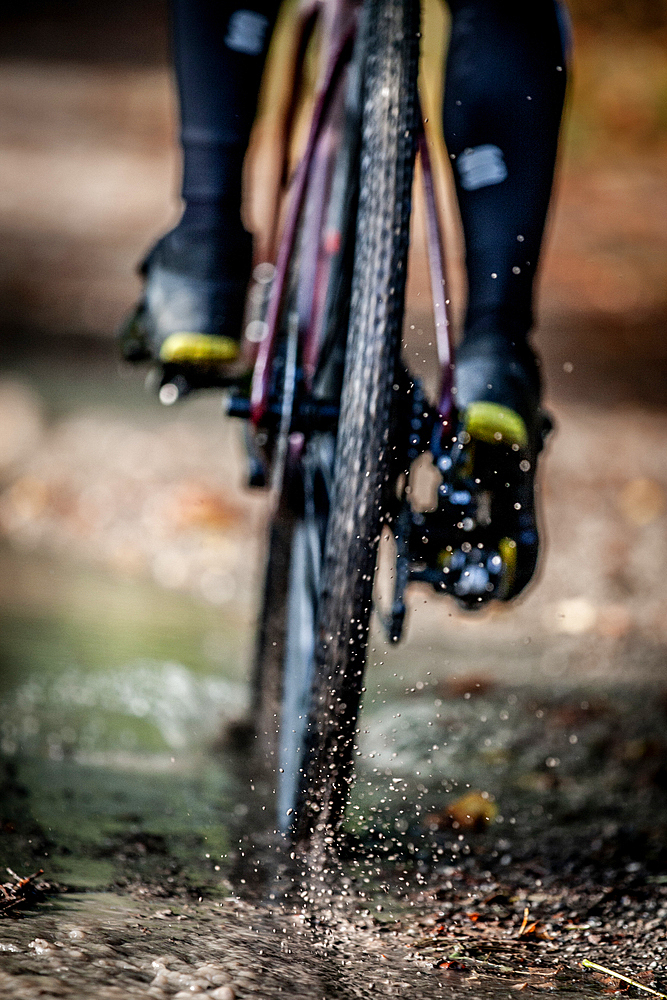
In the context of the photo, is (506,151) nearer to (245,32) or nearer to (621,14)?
(245,32)

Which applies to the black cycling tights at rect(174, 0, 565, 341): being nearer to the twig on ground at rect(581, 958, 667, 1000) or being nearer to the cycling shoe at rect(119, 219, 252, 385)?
the cycling shoe at rect(119, 219, 252, 385)

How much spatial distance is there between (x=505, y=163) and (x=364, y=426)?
528mm

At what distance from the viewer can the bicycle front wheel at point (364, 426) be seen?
1.34 metres

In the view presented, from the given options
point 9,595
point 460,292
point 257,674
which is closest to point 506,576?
point 257,674


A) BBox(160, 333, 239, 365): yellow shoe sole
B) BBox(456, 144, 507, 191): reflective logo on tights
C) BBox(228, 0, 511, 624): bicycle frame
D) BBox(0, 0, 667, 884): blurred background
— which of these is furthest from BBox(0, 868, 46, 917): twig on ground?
BBox(456, 144, 507, 191): reflective logo on tights

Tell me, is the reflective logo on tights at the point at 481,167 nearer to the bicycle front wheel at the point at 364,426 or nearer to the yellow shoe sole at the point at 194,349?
the bicycle front wheel at the point at 364,426

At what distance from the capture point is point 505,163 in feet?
4.98

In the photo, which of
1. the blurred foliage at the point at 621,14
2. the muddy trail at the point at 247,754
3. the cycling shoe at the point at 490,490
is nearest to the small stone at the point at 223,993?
the muddy trail at the point at 247,754

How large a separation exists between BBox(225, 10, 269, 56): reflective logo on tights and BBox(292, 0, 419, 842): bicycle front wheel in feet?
1.31

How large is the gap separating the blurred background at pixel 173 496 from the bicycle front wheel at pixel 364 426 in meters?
0.09

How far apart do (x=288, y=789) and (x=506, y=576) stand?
0.50m

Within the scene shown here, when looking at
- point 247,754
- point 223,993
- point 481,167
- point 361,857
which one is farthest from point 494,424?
point 247,754

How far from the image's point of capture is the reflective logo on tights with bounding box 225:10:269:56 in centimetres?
172

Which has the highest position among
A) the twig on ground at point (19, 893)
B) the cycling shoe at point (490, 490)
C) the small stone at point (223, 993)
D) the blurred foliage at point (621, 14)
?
the blurred foliage at point (621, 14)
